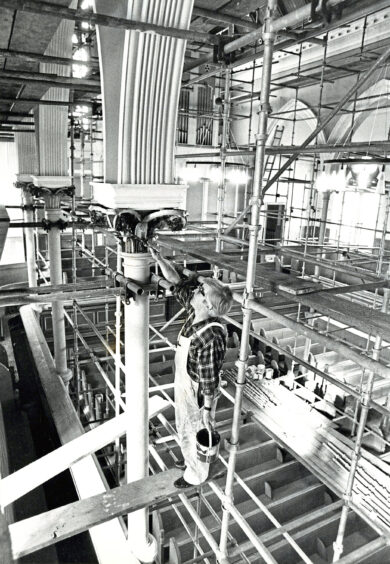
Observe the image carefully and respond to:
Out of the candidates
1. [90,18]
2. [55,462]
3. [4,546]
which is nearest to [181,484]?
[55,462]

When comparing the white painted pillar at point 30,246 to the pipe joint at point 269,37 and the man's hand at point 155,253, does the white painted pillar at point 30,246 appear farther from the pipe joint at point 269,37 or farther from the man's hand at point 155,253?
the pipe joint at point 269,37

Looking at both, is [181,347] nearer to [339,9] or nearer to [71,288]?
[71,288]

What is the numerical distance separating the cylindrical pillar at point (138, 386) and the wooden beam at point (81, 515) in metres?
1.15

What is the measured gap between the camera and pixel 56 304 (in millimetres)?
8859

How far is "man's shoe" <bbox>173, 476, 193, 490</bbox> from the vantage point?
3706 mm

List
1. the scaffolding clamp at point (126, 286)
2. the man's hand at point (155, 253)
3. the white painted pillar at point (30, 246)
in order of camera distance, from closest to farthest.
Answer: the man's hand at point (155, 253), the scaffolding clamp at point (126, 286), the white painted pillar at point (30, 246)

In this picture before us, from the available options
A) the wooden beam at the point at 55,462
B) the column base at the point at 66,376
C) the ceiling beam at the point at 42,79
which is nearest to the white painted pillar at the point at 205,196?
the column base at the point at 66,376

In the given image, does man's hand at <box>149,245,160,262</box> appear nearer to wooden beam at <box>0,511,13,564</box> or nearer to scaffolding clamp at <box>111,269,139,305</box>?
scaffolding clamp at <box>111,269,139,305</box>

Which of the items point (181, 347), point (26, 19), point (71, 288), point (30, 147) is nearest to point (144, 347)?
point (71, 288)

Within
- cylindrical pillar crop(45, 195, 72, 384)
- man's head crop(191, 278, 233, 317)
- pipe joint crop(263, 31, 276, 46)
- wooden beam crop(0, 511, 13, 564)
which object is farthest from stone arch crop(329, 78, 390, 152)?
wooden beam crop(0, 511, 13, 564)

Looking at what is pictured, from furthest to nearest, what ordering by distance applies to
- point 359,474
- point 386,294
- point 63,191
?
point 63,191, point 359,474, point 386,294

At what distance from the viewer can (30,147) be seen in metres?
12.6

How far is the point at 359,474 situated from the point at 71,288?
647cm

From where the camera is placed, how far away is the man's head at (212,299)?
3.08 meters
